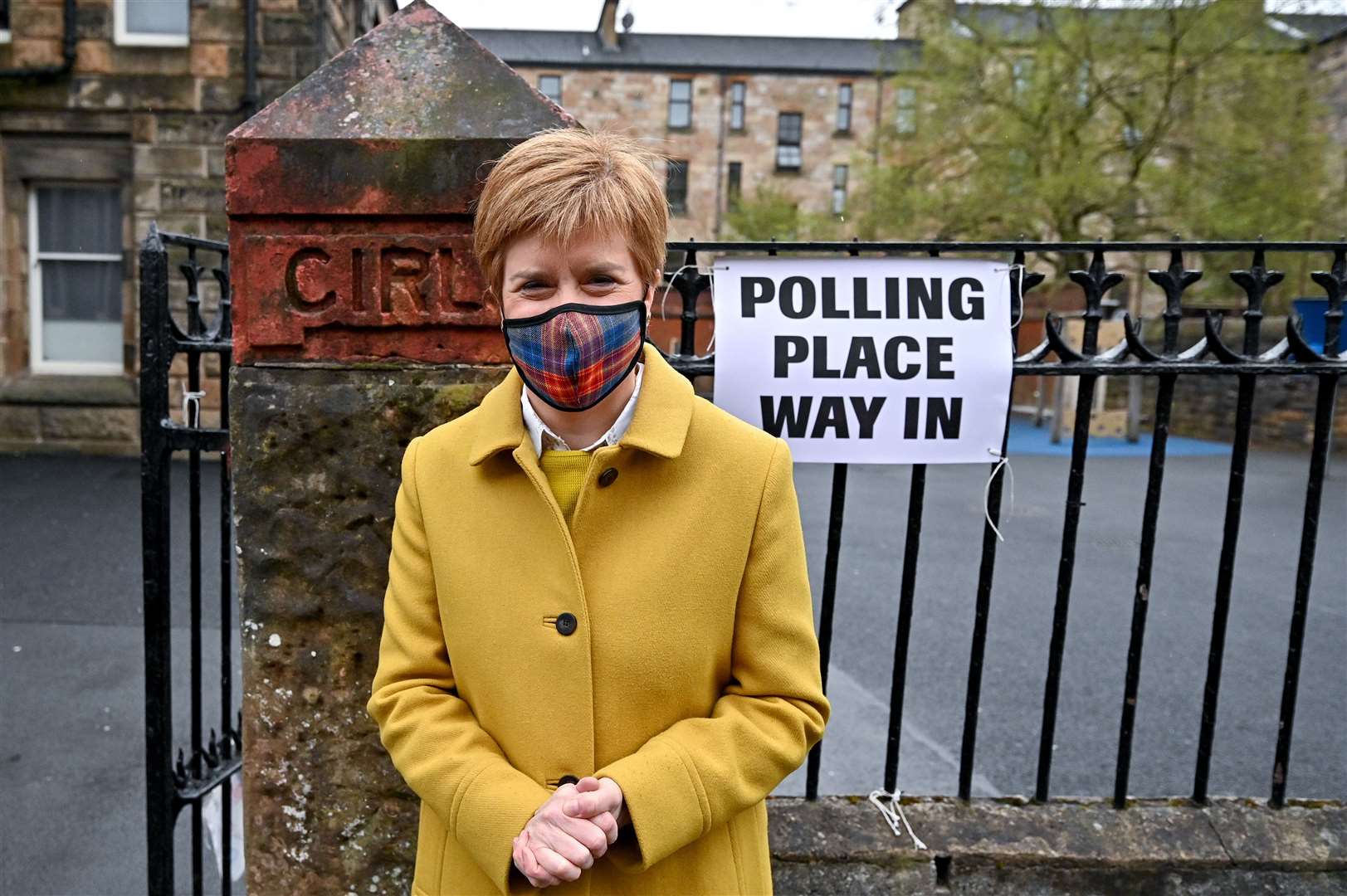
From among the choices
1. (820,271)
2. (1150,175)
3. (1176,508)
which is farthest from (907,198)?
(820,271)

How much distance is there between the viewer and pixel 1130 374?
238 cm

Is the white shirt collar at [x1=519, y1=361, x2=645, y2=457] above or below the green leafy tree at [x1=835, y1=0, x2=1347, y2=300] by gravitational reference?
below

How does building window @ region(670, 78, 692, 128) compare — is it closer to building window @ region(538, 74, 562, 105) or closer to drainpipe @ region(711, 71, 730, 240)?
drainpipe @ region(711, 71, 730, 240)

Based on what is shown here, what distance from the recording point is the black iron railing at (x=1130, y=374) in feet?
7.39

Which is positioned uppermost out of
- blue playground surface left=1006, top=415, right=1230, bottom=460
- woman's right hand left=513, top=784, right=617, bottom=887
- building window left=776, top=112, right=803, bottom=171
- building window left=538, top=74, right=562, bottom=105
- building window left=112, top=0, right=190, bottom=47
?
building window left=538, top=74, right=562, bottom=105

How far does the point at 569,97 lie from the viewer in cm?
4078

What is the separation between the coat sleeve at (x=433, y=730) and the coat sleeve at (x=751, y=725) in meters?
0.15

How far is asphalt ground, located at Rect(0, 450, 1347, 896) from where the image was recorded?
370 centimetres

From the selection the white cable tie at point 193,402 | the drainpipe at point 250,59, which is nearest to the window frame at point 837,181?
the drainpipe at point 250,59

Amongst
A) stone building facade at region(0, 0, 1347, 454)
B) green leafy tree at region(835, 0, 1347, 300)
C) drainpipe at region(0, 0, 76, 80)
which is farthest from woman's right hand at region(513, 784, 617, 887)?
green leafy tree at region(835, 0, 1347, 300)

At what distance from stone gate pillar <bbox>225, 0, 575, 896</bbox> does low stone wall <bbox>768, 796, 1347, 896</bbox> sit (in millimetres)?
1009

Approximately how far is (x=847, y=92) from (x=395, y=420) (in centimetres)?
4163

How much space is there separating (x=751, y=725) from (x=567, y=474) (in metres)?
0.48

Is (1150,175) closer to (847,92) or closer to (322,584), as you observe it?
(322,584)
